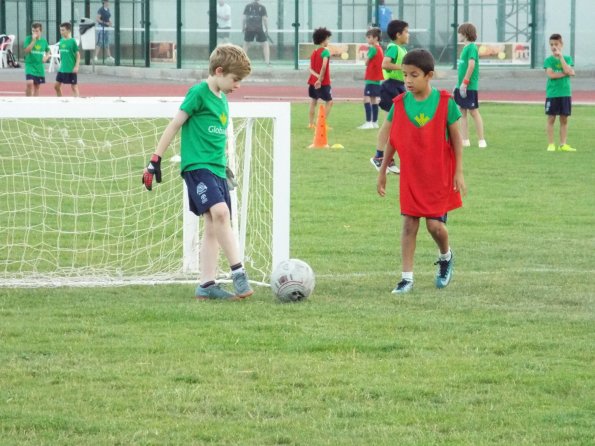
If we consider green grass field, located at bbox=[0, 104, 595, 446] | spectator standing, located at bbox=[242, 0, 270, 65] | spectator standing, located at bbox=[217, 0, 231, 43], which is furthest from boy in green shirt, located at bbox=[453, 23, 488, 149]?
spectator standing, located at bbox=[217, 0, 231, 43]

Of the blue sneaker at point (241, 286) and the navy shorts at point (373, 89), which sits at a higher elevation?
the navy shorts at point (373, 89)

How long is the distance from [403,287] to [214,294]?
1214 mm

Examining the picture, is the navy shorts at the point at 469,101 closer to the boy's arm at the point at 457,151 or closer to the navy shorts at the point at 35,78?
the navy shorts at the point at 35,78

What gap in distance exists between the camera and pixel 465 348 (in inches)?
264

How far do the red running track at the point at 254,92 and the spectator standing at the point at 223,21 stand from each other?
7.60ft

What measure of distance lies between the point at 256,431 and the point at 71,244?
231 inches

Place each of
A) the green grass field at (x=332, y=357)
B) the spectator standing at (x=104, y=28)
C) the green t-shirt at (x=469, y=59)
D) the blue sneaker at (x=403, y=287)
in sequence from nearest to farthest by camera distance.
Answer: the green grass field at (x=332, y=357)
the blue sneaker at (x=403, y=287)
the green t-shirt at (x=469, y=59)
the spectator standing at (x=104, y=28)

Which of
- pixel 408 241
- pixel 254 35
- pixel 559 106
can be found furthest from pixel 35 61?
pixel 408 241

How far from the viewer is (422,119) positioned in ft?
27.4

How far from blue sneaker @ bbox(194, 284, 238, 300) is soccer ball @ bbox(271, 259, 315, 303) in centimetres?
30

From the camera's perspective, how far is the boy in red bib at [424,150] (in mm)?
8352

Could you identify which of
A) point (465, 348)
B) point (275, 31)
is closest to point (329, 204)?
point (465, 348)

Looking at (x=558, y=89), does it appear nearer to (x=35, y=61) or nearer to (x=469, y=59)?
(x=469, y=59)

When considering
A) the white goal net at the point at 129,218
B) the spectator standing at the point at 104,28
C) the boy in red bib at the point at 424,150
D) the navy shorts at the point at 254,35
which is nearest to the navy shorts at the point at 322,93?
the white goal net at the point at 129,218
